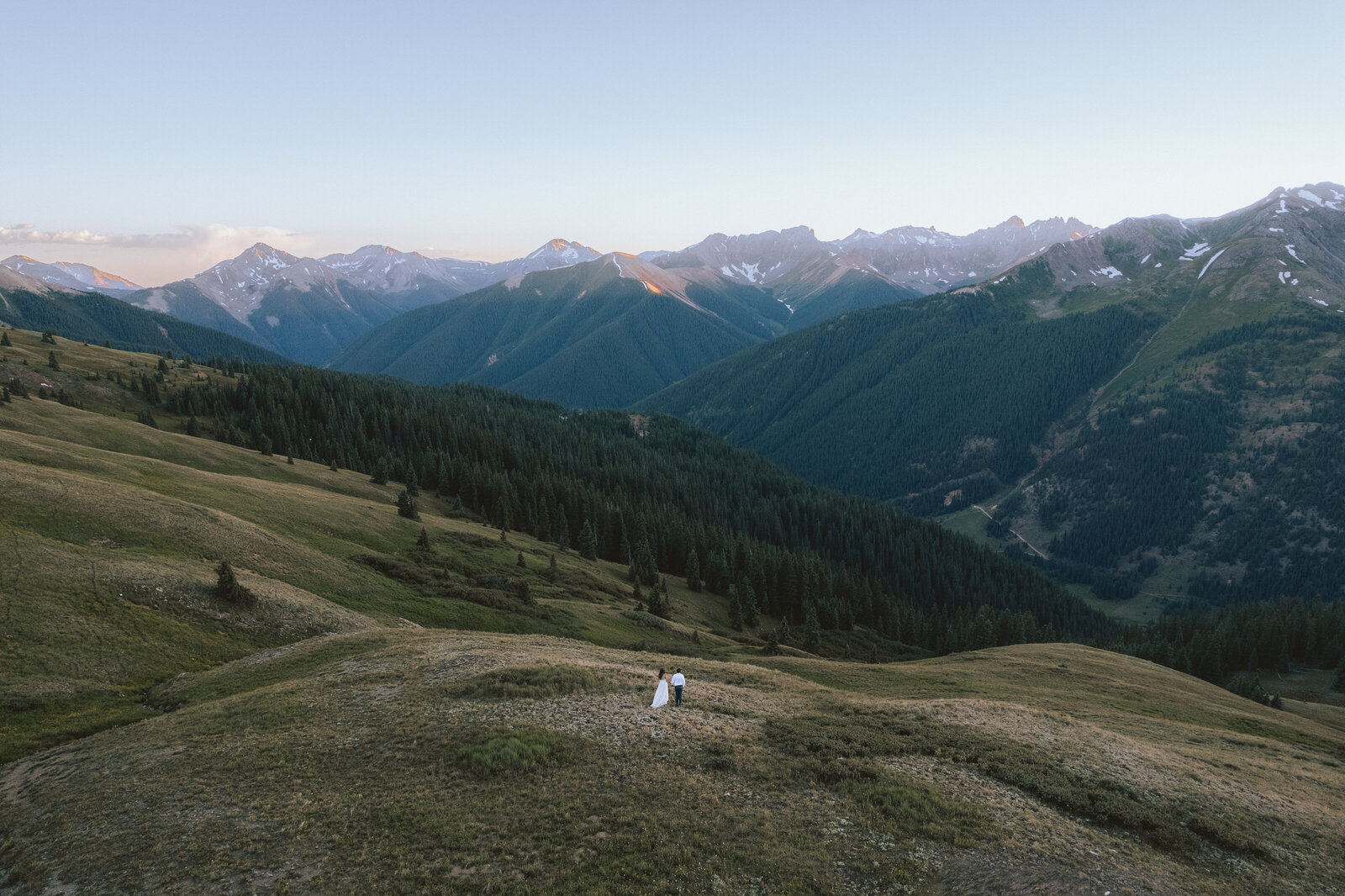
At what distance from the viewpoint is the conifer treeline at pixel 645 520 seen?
408 feet

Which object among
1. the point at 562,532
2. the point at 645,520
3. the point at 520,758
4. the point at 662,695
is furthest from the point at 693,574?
the point at 520,758

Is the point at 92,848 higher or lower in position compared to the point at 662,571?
higher

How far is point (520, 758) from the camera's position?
2631 cm

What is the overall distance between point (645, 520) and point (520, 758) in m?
110

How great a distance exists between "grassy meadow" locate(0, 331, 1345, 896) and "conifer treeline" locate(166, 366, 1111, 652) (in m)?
62.9

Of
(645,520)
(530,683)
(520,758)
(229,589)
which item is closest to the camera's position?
(520,758)

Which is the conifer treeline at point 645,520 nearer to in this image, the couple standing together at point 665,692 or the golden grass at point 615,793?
the golden grass at point 615,793

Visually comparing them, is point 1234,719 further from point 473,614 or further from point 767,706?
point 473,614

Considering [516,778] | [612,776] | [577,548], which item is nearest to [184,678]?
[516,778]

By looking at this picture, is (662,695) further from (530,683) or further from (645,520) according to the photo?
(645,520)

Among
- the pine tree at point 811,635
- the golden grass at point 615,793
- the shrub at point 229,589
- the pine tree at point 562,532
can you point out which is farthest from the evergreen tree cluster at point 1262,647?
the shrub at point 229,589

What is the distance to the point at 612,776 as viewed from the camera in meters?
25.5

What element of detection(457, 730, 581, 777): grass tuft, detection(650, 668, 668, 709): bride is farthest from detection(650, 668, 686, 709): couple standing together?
detection(457, 730, 581, 777): grass tuft

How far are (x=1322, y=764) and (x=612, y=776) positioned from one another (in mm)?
48880
